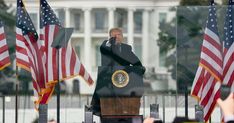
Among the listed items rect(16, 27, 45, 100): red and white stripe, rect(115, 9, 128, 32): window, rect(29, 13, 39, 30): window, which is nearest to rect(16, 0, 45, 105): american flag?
rect(16, 27, 45, 100): red and white stripe

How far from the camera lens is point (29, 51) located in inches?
798

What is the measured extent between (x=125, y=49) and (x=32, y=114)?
12.4 metres

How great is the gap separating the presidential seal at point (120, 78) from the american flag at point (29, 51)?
3350 millimetres

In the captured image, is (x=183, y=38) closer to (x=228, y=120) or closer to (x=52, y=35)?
(x=52, y=35)

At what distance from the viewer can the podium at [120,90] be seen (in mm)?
16969

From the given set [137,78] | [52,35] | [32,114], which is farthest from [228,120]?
[32,114]

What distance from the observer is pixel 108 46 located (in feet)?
58.5

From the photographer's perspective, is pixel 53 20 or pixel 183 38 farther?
pixel 183 38

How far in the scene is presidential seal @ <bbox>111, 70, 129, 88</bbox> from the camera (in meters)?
16.9

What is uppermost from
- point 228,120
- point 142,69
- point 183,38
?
point 183,38

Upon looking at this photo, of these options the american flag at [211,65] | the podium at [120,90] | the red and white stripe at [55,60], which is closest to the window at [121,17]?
the red and white stripe at [55,60]

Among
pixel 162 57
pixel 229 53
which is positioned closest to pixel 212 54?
pixel 229 53

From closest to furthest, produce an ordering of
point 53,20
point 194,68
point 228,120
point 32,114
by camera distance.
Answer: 1. point 228,120
2. point 53,20
3. point 194,68
4. point 32,114

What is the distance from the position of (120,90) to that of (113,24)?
2468 cm
